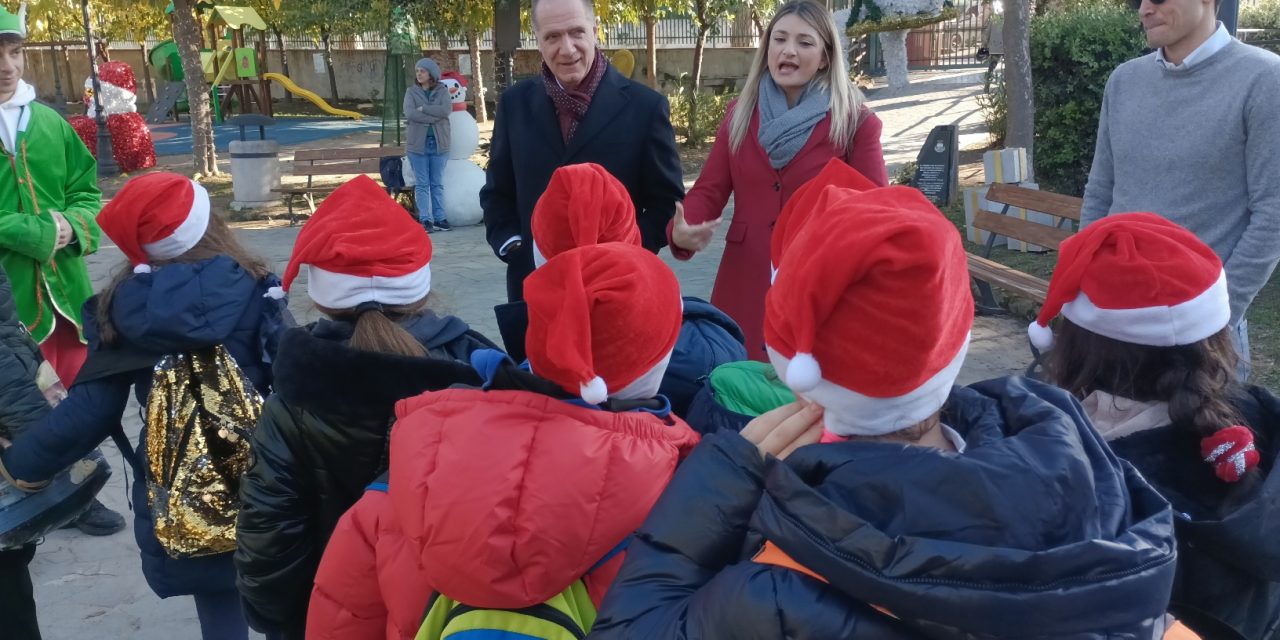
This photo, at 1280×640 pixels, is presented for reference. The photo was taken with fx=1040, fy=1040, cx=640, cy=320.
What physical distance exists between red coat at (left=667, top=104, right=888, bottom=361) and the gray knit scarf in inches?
1.0

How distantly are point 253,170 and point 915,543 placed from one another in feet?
42.0

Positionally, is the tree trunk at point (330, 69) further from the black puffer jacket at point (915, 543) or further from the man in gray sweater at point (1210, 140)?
the black puffer jacket at point (915, 543)

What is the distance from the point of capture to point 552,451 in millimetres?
1595

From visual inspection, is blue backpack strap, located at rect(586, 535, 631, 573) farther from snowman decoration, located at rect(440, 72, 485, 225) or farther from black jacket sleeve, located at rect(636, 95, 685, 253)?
snowman decoration, located at rect(440, 72, 485, 225)

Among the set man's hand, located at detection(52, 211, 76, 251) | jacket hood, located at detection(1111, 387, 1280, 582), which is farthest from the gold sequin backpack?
jacket hood, located at detection(1111, 387, 1280, 582)

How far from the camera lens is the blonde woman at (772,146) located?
346 centimetres

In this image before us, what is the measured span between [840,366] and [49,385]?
2754 mm

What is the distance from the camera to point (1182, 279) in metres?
1.90

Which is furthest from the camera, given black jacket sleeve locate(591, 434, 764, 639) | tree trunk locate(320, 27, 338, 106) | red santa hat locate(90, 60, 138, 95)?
tree trunk locate(320, 27, 338, 106)

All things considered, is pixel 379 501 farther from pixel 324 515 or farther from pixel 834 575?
pixel 834 575

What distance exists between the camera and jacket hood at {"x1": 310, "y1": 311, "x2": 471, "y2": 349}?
2.29 metres

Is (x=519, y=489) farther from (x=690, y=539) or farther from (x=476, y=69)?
(x=476, y=69)

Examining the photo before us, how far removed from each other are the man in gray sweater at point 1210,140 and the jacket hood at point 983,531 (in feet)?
6.33

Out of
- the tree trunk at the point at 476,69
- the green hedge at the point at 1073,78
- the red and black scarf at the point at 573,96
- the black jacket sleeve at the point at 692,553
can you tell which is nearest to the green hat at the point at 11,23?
the red and black scarf at the point at 573,96
